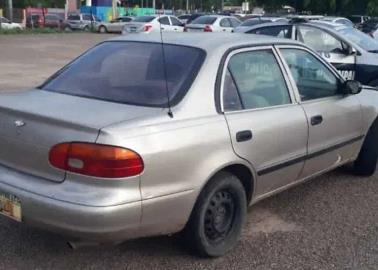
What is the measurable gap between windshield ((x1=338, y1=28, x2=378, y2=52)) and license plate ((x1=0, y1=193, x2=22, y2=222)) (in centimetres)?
807

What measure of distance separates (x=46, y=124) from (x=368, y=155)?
146 inches

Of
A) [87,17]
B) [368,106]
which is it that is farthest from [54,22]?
[368,106]

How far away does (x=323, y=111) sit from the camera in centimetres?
495

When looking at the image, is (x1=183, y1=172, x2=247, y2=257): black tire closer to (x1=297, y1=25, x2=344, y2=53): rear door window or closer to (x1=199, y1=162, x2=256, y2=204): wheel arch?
(x1=199, y1=162, x2=256, y2=204): wheel arch

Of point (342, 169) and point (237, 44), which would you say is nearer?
point (237, 44)

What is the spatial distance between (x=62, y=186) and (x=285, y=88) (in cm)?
208

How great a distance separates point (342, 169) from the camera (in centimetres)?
629

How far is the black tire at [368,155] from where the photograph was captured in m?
5.96

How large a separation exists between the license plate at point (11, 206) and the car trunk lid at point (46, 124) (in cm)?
19

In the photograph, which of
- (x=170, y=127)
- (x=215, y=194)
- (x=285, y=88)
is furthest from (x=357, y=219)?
(x=170, y=127)

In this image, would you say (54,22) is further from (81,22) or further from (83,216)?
(83,216)

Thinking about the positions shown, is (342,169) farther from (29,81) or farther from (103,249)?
(29,81)

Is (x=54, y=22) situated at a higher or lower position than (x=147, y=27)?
lower

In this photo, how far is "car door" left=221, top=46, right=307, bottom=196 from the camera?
13.4ft
